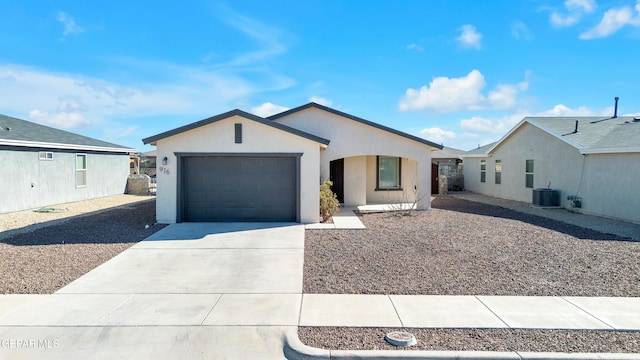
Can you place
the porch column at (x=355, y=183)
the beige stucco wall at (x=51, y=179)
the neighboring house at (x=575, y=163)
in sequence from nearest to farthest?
1. the neighboring house at (x=575, y=163)
2. the beige stucco wall at (x=51, y=179)
3. the porch column at (x=355, y=183)

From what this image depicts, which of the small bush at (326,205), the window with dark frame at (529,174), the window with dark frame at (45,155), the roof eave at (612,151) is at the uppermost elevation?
the window with dark frame at (45,155)

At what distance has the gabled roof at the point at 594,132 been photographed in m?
13.3

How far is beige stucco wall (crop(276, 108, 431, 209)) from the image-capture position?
14.8 meters

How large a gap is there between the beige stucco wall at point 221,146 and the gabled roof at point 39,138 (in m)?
7.18

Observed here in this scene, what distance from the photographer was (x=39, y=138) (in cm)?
1600

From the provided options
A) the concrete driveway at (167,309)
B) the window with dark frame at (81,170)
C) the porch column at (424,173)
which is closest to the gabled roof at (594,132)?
the porch column at (424,173)

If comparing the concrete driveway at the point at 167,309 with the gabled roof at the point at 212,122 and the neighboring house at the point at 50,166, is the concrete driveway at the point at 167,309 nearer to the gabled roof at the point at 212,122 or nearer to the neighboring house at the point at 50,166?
the gabled roof at the point at 212,122

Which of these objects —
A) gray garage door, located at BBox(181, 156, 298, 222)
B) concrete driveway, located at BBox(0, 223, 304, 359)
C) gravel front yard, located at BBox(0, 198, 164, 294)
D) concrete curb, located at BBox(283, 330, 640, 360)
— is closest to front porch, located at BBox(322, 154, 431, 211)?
gray garage door, located at BBox(181, 156, 298, 222)

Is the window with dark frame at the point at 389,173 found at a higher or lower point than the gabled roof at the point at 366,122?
lower

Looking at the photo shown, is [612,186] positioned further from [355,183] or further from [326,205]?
[326,205]

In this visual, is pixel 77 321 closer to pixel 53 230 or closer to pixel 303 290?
pixel 303 290

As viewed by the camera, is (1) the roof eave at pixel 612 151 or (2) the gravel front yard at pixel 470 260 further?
(1) the roof eave at pixel 612 151

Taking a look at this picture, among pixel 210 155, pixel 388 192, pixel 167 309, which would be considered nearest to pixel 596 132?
pixel 388 192

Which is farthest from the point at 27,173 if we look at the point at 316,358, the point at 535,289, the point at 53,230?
the point at 535,289
